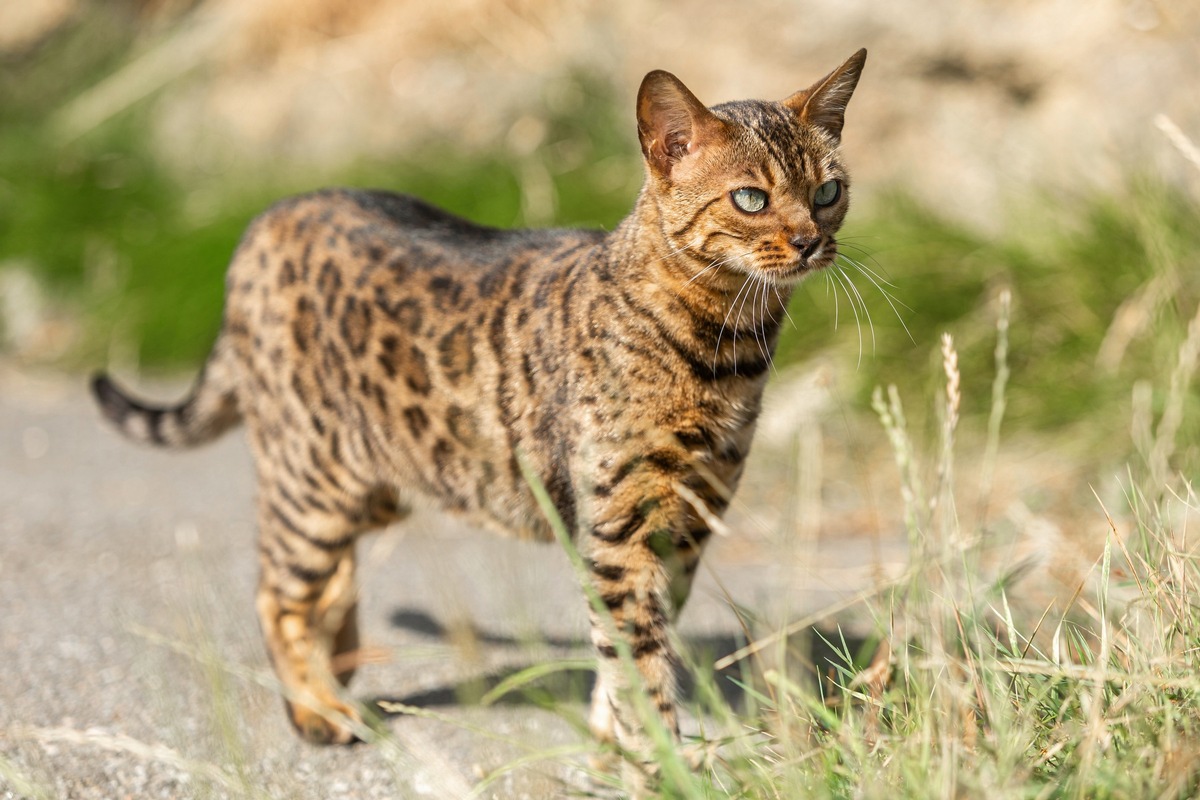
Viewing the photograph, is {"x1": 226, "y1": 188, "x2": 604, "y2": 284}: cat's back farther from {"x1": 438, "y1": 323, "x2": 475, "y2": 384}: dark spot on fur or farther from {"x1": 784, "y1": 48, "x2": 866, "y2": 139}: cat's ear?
{"x1": 784, "y1": 48, "x2": 866, "y2": 139}: cat's ear

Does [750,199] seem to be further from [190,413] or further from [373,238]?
[190,413]

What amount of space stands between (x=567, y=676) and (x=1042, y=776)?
6.68 feet

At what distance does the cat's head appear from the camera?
2.74 m

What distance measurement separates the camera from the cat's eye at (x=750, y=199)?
278cm

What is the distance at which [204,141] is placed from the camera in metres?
8.95

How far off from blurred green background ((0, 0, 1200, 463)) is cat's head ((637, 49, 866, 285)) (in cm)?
44

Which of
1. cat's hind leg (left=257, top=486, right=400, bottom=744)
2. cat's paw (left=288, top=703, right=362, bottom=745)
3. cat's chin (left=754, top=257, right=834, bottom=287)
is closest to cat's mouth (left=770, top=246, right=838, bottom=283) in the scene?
cat's chin (left=754, top=257, right=834, bottom=287)

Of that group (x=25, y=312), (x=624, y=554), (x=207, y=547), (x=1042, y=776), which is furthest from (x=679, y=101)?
(x=25, y=312)

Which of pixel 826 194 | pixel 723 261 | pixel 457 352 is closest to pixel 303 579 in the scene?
pixel 457 352

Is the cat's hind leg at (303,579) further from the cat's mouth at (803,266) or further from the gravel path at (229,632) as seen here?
the cat's mouth at (803,266)

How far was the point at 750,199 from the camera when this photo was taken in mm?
2783

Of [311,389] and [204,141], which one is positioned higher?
[204,141]

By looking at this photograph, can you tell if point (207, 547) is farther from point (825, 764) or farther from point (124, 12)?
point (124, 12)

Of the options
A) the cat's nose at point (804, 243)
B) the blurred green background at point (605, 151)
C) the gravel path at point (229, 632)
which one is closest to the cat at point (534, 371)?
the cat's nose at point (804, 243)
